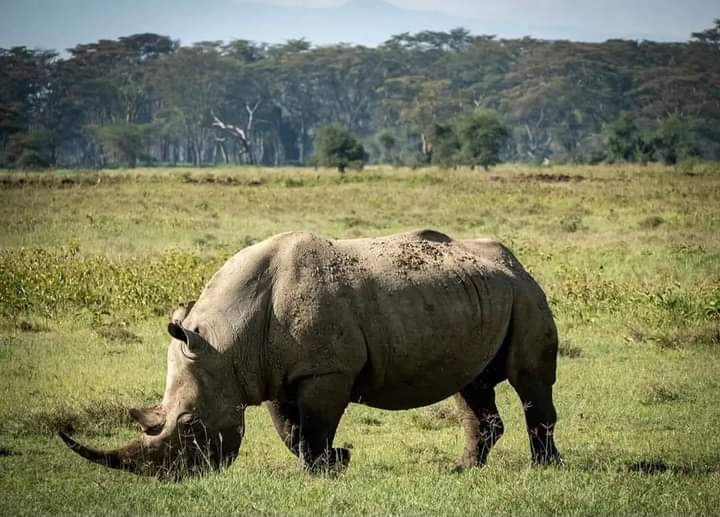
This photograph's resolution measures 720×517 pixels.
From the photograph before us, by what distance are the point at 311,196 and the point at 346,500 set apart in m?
30.6

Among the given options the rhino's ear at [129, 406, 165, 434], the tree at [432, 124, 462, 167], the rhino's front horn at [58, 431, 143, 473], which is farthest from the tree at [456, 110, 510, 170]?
the rhino's front horn at [58, 431, 143, 473]

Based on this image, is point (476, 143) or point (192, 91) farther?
point (192, 91)

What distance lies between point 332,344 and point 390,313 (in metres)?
0.56

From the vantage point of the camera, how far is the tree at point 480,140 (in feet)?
219

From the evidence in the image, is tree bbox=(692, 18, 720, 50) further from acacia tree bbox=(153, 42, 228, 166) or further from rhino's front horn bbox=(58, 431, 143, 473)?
rhino's front horn bbox=(58, 431, 143, 473)

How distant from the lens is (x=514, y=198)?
34375mm

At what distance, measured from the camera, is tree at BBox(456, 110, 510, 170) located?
66875 millimetres

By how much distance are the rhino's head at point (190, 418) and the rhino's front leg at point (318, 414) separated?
432 millimetres

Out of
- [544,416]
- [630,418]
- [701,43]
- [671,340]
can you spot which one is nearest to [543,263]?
[671,340]

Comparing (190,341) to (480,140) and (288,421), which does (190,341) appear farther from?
(480,140)

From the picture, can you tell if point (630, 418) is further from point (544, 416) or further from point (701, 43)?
point (701, 43)

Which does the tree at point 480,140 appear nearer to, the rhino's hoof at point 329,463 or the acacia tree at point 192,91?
the acacia tree at point 192,91

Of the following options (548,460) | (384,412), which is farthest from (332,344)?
(384,412)

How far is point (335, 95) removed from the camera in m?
111
